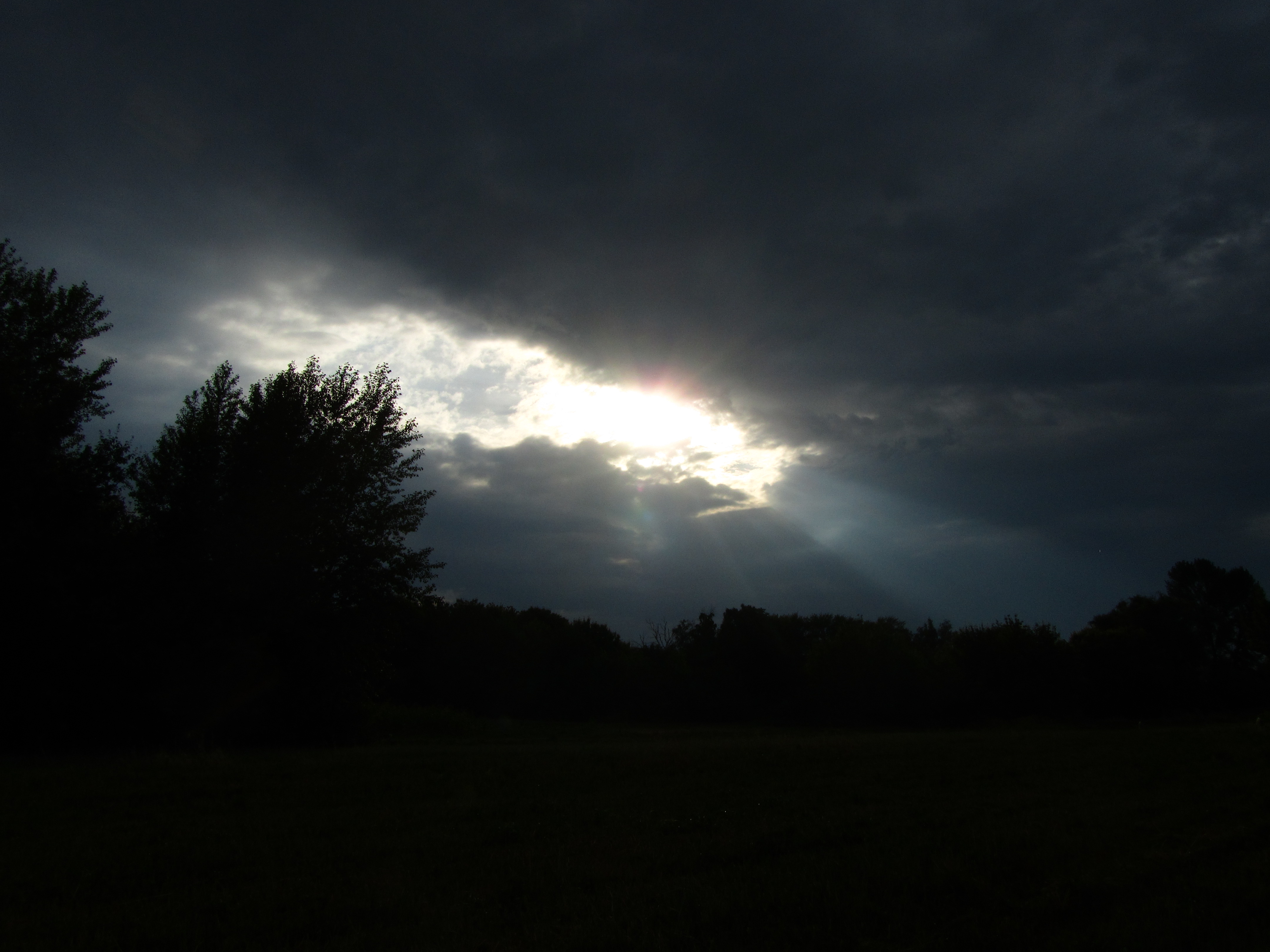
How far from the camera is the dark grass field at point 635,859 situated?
19.3 ft

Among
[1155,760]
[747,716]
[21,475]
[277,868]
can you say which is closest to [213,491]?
[21,475]

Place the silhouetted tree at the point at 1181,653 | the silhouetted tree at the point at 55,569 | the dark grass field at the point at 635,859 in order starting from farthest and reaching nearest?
the silhouetted tree at the point at 1181,653 → the silhouetted tree at the point at 55,569 → the dark grass field at the point at 635,859

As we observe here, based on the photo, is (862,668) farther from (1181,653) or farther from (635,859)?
(635,859)

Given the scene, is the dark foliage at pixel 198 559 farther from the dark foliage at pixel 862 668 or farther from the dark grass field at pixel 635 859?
the dark foliage at pixel 862 668

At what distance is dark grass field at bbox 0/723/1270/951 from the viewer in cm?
589

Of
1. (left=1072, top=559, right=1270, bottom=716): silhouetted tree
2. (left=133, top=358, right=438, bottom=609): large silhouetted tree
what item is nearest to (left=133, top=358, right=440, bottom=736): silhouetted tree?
(left=133, top=358, right=438, bottom=609): large silhouetted tree

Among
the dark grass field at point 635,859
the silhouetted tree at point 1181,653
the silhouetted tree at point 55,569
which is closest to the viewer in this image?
the dark grass field at point 635,859

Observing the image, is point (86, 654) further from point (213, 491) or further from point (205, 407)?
point (205, 407)

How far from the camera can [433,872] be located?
7.88 metres

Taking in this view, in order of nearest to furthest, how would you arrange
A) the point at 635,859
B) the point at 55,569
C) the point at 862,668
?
the point at 635,859 → the point at 55,569 → the point at 862,668

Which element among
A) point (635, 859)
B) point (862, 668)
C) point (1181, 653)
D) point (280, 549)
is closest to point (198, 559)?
point (280, 549)

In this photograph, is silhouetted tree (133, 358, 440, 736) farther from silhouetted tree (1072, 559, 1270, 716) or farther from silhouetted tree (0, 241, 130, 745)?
silhouetted tree (1072, 559, 1270, 716)

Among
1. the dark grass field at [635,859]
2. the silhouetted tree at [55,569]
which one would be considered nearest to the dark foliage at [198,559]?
the silhouetted tree at [55,569]

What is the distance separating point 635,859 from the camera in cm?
839
